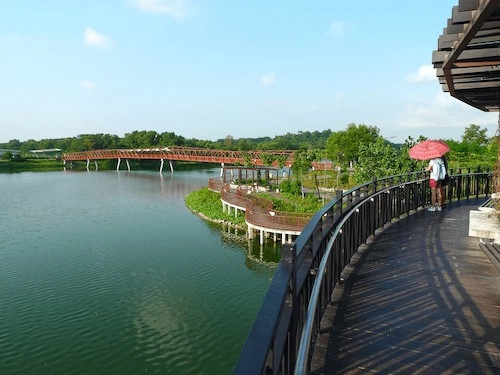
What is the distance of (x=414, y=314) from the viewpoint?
3748 mm

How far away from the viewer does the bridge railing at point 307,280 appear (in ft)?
4.76

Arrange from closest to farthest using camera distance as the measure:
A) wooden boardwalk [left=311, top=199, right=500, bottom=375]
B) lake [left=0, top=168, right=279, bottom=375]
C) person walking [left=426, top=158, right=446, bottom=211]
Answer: wooden boardwalk [left=311, top=199, right=500, bottom=375], person walking [left=426, top=158, right=446, bottom=211], lake [left=0, top=168, right=279, bottom=375]

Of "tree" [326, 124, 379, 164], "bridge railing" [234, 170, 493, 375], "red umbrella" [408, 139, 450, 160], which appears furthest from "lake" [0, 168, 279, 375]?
"tree" [326, 124, 379, 164]

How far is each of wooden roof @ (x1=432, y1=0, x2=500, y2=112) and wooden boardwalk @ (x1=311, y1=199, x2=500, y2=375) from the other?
2588mm

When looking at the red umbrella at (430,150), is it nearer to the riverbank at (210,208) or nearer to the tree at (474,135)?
the riverbank at (210,208)

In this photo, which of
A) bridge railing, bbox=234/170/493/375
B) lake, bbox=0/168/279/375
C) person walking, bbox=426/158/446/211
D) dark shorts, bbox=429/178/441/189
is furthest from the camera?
lake, bbox=0/168/279/375

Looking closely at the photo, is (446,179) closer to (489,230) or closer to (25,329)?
(489,230)

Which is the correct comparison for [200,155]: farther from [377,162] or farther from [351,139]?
[377,162]

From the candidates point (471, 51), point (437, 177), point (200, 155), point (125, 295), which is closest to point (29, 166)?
point (200, 155)

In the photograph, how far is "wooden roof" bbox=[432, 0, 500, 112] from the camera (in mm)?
2977

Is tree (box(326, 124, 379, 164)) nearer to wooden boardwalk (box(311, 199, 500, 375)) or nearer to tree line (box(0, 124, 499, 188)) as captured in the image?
tree line (box(0, 124, 499, 188))

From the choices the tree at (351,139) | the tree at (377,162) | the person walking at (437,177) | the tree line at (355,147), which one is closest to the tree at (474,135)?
the tree line at (355,147)

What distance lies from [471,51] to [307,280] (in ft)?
11.4

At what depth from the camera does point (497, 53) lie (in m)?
4.12
